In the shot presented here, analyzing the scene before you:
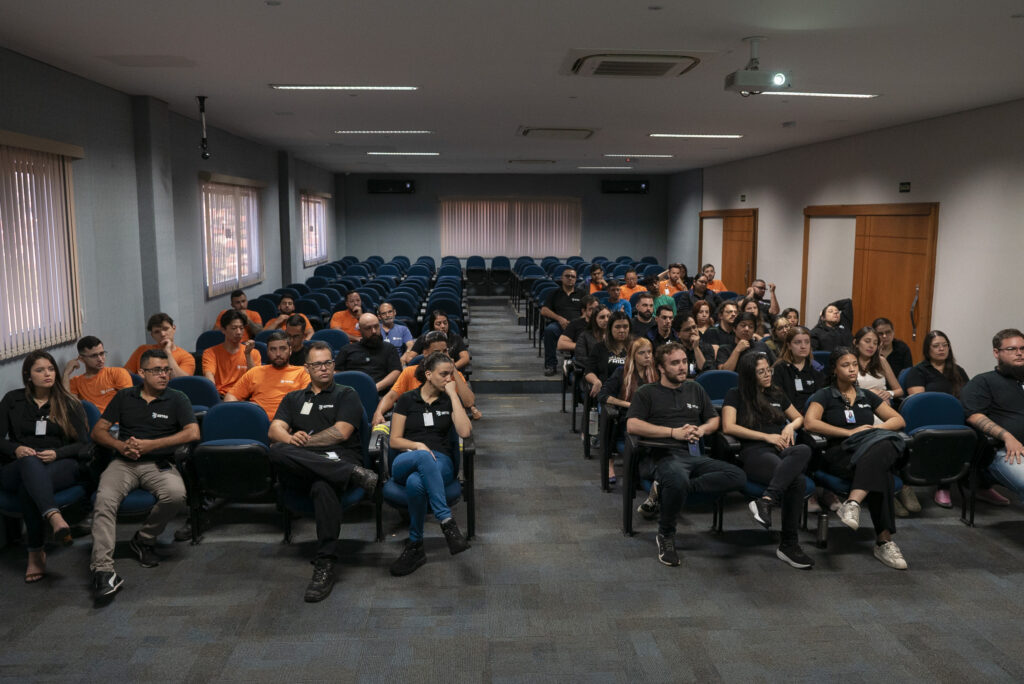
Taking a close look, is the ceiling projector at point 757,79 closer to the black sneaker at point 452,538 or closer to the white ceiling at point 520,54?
the white ceiling at point 520,54

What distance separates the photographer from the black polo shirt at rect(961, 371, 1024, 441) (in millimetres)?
5254

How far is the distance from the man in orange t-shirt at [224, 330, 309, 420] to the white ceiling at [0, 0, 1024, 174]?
213 cm

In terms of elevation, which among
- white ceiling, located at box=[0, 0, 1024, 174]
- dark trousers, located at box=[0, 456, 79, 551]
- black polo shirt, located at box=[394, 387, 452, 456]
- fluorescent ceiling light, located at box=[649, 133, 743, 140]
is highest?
fluorescent ceiling light, located at box=[649, 133, 743, 140]

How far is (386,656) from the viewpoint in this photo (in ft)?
11.9

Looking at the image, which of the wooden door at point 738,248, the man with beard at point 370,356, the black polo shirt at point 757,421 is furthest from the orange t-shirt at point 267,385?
the wooden door at point 738,248

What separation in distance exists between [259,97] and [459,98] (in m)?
2.02

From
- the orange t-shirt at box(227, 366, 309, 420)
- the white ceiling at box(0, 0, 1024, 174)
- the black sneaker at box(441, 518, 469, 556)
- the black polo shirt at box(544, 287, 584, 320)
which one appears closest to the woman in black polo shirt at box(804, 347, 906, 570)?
the white ceiling at box(0, 0, 1024, 174)

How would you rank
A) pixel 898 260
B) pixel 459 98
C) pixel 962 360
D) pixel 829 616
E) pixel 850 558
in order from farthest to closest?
pixel 898 260 < pixel 962 360 < pixel 459 98 < pixel 850 558 < pixel 829 616

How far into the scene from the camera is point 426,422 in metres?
4.85

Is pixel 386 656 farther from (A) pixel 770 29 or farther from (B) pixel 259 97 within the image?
(B) pixel 259 97

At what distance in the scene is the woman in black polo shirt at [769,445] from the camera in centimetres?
456

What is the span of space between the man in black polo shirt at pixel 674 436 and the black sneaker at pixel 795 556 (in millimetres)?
475

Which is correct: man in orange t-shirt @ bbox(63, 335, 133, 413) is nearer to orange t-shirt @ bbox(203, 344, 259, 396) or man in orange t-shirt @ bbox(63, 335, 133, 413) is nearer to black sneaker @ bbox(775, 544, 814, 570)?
orange t-shirt @ bbox(203, 344, 259, 396)

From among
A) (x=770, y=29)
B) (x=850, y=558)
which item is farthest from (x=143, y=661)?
(x=770, y=29)
